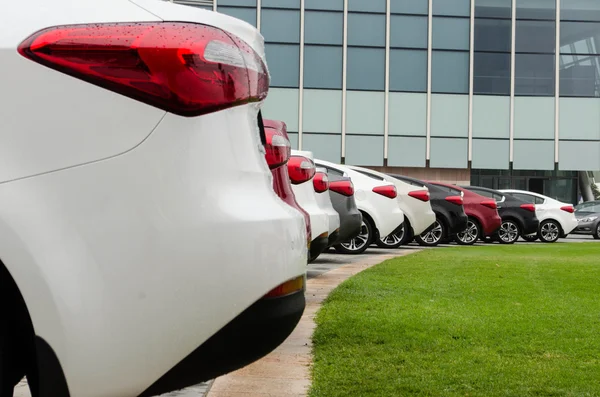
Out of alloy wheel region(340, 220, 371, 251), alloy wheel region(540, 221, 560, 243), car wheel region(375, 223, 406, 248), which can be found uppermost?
alloy wheel region(340, 220, 371, 251)

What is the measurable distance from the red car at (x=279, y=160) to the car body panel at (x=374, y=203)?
9.56 m

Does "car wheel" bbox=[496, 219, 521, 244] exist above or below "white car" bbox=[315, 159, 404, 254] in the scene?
below

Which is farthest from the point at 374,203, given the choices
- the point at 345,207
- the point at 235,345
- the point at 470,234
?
the point at 235,345

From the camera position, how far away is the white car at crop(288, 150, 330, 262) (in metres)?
8.45

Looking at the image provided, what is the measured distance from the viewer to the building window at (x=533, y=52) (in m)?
37.8

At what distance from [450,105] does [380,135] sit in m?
3.06

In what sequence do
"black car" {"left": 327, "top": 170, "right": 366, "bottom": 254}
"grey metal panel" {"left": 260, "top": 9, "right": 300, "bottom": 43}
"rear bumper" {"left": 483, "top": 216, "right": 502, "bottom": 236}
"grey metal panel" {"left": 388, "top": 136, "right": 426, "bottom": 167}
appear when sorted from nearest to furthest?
1. "black car" {"left": 327, "top": 170, "right": 366, "bottom": 254}
2. "rear bumper" {"left": 483, "top": 216, "right": 502, "bottom": 236}
3. "grey metal panel" {"left": 260, "top": 9, "right": 300, "bottom": 43}
4. "grey metal panel" {"left": 388, "top": 136, "right": 426, "bottom": 167}

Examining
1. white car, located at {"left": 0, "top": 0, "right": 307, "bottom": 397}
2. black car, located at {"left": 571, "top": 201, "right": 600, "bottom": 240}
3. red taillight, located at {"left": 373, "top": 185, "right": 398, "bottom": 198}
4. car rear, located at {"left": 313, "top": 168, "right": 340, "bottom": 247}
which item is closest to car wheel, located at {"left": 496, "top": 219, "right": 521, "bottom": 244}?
black car, located at {"left": 571, "top": 201, "right": 600, "bottom": 240}

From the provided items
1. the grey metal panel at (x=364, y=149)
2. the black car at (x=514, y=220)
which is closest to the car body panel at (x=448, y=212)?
the black car at (x=514, y=220)

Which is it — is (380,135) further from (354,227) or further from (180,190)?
(180,190)

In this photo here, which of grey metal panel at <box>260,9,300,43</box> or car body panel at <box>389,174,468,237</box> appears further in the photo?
grey metal panel at <box>260,9,300,43</box>

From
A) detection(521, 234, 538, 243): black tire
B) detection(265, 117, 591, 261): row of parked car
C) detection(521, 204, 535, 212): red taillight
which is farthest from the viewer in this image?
detection(521, 234, 538, 243): black tire

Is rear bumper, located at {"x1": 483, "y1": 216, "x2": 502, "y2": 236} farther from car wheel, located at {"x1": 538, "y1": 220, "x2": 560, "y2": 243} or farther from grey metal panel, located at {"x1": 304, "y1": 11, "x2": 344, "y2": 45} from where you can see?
grey metal panel, located at {"x1": 304, "y1": 11, "x2": 344, "y2": 45}

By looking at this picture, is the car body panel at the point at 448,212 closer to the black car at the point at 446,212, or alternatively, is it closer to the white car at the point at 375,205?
the black car at the point at 446,212
